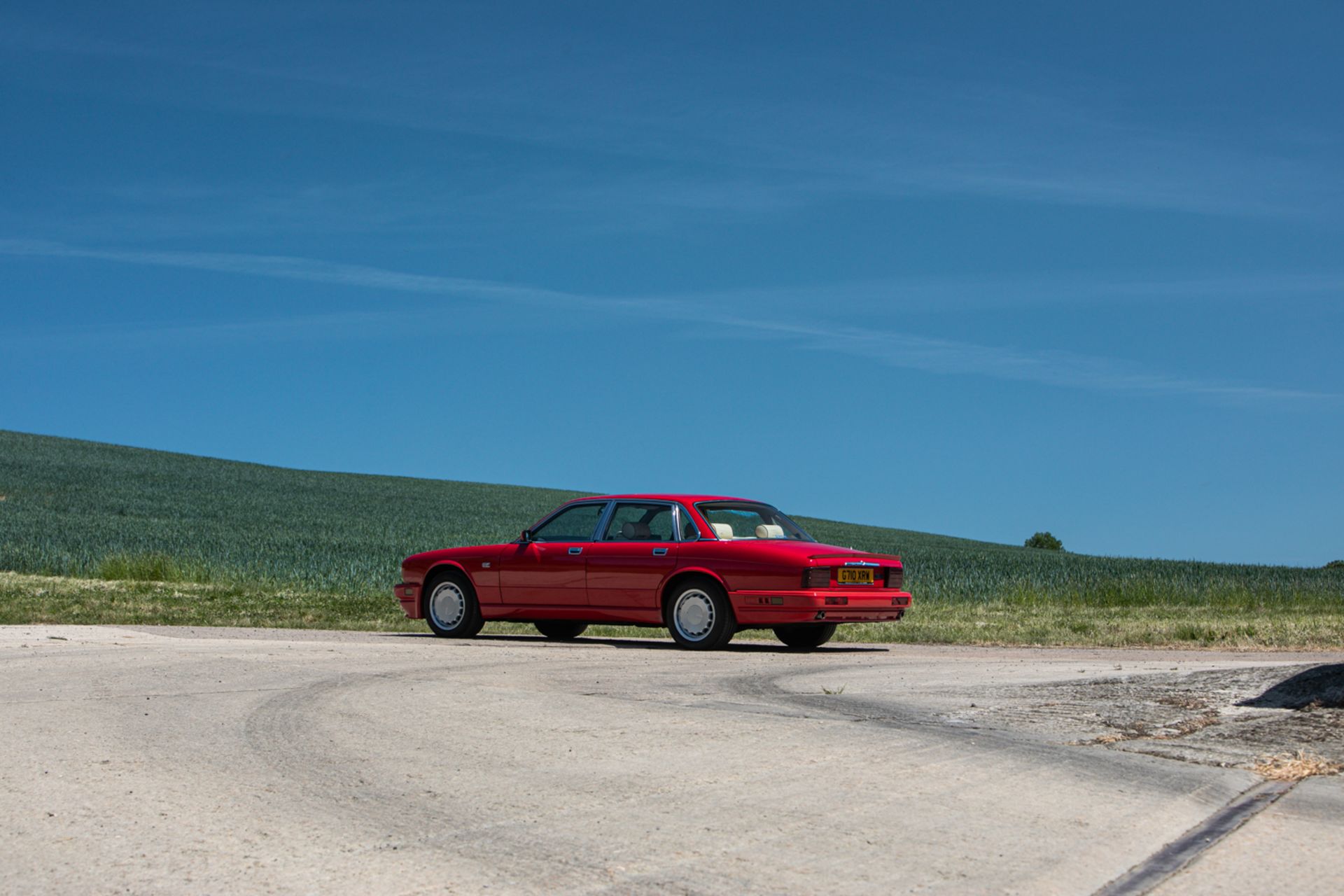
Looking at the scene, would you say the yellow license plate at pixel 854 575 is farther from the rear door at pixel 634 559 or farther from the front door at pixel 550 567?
the front door at pixel 550 567

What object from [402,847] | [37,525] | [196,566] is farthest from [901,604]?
[37,525]

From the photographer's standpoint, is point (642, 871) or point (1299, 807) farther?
point (1299, 807)

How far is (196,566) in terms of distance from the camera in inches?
1053

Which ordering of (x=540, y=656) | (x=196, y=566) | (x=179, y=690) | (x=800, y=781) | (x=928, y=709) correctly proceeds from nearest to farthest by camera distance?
(x=800, y=781), (x=928, y=709), (x=179, y=690), (x=540, y=656), (x=196, y=566)

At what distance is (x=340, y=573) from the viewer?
27.0 metres

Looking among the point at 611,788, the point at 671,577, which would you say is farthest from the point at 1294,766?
the point at 671,577

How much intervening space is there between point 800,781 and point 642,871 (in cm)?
160

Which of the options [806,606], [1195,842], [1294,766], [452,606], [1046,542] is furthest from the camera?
[1046,542]

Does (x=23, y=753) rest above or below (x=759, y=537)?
below

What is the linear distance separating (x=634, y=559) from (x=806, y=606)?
1.88m

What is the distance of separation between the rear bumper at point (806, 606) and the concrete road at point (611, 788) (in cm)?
246

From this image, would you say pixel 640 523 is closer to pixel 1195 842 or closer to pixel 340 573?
pixel 1195 842

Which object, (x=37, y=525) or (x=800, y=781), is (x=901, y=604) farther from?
(x=37, y=525)

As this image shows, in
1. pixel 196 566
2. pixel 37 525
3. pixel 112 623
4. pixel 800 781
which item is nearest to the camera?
pixel 800 781
